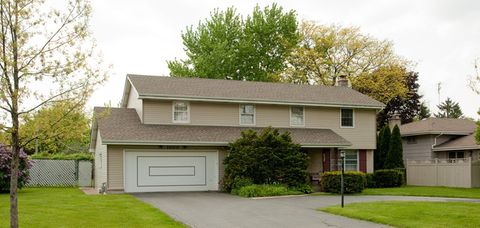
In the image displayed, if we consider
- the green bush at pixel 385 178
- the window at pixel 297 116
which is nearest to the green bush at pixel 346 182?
the green bush at pixel 385 178

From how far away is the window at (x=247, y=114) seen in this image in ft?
94.3

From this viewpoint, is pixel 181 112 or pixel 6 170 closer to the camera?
pixel 6 170

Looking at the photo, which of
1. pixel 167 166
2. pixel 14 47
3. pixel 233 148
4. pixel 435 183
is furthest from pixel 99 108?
pixel 435 183

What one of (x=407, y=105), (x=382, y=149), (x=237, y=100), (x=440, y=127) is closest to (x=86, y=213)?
(x=237, y=100)

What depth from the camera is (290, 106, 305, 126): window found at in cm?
2991

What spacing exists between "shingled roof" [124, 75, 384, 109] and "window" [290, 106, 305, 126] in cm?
60

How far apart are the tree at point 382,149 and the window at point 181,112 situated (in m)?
13.2

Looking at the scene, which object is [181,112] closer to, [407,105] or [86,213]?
[86,213]

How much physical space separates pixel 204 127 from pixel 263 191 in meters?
5.90

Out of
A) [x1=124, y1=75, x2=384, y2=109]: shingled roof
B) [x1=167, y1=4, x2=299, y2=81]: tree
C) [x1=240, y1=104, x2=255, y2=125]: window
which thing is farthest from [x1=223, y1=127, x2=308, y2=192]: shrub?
[x1=167, y1=4, x2=299, y2=81]: tree

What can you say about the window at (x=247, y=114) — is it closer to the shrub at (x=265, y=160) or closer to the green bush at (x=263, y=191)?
the shrub at (x=265, y=160)

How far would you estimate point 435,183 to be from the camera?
102 ft

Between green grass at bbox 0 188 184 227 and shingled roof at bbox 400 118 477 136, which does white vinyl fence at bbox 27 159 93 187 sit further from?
shingled roof at bbox 400 118 477 136

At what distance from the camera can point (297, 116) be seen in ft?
98.6
